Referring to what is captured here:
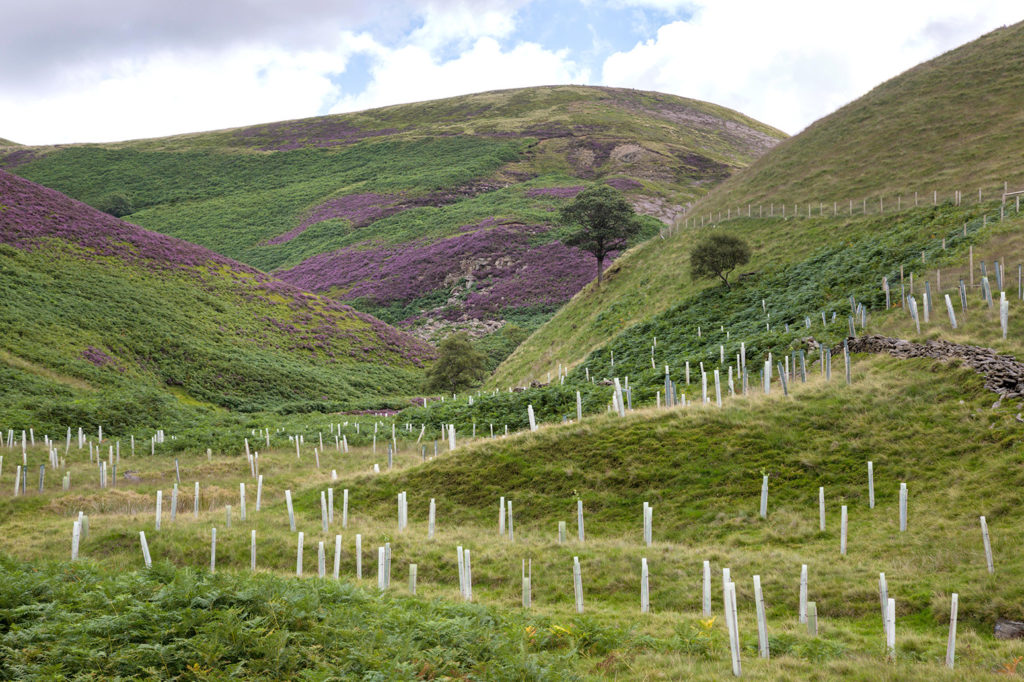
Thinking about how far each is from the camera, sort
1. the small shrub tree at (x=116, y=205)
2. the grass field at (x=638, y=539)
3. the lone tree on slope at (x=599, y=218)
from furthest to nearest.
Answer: the small shrub tree at (x=116, y=205) < the lone tree on slope at (x=599, y=218) < the grass field at (x=638, y=539)

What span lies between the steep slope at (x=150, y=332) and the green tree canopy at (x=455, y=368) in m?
5.57

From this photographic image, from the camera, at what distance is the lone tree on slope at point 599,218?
62.8m

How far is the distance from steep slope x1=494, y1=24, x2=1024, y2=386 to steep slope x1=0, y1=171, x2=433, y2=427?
19.5m

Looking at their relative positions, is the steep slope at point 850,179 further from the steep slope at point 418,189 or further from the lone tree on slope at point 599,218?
the steep slope at point 418,189

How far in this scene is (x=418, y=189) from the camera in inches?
5384

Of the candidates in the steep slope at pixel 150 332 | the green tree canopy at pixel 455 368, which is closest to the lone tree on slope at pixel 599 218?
the green tree canopy at pixel 455 368

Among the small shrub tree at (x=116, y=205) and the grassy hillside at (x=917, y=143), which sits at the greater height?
the small shrub tree at (x=116, y=205)

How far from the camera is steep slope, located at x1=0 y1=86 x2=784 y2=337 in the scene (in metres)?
97.4

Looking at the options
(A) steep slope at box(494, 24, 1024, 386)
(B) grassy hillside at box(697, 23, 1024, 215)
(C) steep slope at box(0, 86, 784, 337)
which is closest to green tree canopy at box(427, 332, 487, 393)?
(A) steep slope at box(494, 24, 1024, 386)

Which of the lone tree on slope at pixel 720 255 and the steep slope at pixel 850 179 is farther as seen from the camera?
the steep slope at pixel 850 179

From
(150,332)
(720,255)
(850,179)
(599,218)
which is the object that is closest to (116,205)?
(150,332)

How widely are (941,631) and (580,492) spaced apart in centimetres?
1154

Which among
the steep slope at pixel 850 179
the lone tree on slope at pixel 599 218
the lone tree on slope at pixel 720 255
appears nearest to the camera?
the lone tree on slope at pixel 720 255

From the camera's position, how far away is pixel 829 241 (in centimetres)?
4553
